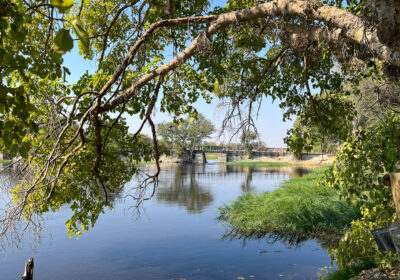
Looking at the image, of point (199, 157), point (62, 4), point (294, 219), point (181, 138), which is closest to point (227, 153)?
point (199, 157)

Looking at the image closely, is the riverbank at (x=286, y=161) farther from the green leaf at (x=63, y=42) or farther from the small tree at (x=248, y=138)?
the green leaf at (x=63, y=42)

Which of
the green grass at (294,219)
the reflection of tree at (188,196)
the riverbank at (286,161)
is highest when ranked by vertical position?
the riverbank at (286,161)

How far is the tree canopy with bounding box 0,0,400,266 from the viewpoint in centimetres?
368

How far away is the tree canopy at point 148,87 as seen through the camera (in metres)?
3.68

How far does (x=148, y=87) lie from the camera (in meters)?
5.76

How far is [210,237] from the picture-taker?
1322cm

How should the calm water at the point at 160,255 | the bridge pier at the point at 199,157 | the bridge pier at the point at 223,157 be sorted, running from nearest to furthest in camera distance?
1. the calm water at the point at 160,255
2. the bridge pier at the point at 223,157
3. the bridge pier at the point at 199,157

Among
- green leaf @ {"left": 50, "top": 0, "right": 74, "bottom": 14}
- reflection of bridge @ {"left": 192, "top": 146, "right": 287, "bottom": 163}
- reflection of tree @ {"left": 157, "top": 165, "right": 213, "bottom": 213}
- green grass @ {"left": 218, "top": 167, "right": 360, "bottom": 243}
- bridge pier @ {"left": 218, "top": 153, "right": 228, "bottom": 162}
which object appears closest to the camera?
green leaf @ {"left": 50, "top": 0, "right": 74, "bottom": 14}

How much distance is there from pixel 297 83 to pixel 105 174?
4209mm

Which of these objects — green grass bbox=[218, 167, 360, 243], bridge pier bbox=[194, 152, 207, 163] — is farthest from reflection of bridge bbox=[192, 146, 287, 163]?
green grass bbox=[218, 167, 360, 243]

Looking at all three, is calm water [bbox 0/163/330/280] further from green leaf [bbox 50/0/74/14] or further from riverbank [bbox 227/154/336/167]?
riverbank [bbox 227/154/336/167]

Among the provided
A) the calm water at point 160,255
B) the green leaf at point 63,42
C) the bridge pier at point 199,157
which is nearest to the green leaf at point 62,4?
the green leaf at point 63,42

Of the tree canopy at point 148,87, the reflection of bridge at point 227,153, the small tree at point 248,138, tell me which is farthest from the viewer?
the reflection of bridge at point 227,153

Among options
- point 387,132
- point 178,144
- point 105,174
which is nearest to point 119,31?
point 105,174
